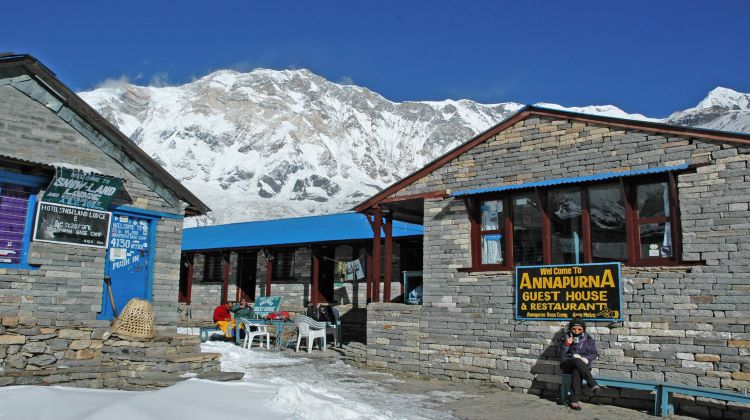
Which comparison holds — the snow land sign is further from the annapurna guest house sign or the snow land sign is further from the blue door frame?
the annapurna guest house sign

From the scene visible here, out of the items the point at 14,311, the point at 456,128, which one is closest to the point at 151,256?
the point at 14,311

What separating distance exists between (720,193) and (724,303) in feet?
5.73

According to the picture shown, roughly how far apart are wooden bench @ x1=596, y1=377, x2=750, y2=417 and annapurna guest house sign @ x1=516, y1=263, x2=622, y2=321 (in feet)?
3.91

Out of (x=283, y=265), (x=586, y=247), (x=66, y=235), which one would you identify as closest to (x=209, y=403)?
(x=66, y=235)

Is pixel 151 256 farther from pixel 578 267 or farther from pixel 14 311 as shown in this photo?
pixel 578 267

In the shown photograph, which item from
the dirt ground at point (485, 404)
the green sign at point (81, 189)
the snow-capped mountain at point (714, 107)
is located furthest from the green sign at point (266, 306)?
the snow-capped mountain at point (714, 107)

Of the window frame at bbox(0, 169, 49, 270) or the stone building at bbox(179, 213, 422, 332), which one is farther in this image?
the stone building at bbox(179, 213, 422, 332)

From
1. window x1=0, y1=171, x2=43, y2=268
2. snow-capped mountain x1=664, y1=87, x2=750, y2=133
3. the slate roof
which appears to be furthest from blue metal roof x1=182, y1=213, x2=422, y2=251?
snow-capped mountain x1=664, y1=87, x2=750, y2=133

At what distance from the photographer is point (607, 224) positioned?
1103 centimetres

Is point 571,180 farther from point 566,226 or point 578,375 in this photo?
point 578,375

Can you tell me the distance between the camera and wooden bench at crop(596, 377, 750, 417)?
839 centimetres

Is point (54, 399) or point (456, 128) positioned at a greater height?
point (456, 128)

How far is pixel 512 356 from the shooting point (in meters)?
11.4

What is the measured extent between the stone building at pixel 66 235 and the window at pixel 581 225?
6301 millimetres
